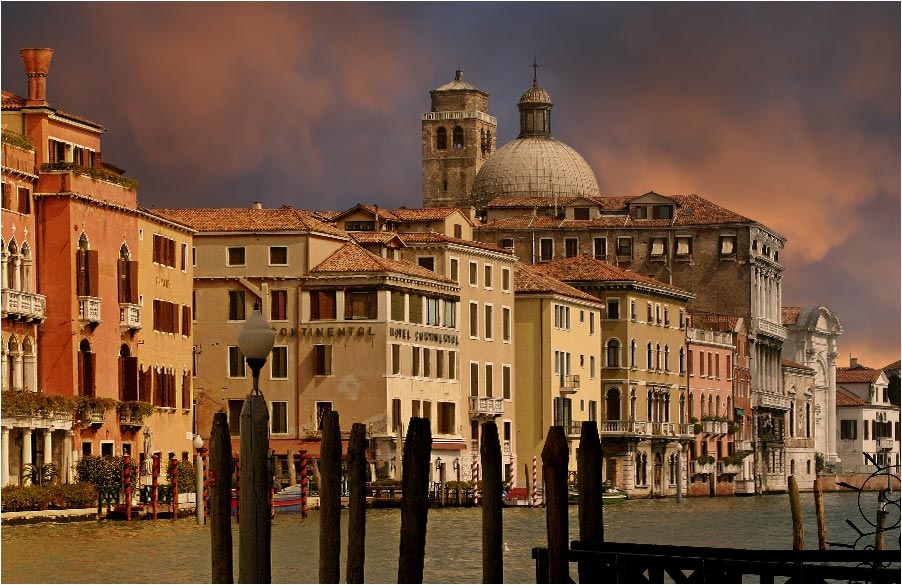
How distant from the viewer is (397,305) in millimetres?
65875

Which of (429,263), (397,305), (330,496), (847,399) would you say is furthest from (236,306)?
(847,399)

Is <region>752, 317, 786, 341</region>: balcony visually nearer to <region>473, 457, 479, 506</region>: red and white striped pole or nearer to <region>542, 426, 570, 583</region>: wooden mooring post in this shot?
<region>473, 457, 479, 506</region>: red and white striped pole

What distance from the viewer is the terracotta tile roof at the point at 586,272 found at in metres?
82.7

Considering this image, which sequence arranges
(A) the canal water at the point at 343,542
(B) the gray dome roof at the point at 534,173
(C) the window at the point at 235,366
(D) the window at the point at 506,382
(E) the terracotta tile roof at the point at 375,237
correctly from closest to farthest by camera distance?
(A) the canal water at the point at 343,542
(C) the window at the point at 235,366
(E) the terracotta tile roof at the point at 375,237
(D) the window at the point at 506,382
(B) the gray dome roof at the point at 534,173

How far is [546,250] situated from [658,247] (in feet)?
14.2

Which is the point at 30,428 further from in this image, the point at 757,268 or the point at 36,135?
the point at 757,268

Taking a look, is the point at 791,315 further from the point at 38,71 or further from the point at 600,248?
the point at 38,71

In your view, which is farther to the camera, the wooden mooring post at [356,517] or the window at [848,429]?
the window at [848,429]

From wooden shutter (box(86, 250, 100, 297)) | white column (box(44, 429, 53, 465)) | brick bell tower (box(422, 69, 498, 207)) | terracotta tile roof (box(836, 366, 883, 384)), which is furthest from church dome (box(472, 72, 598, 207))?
white column (box(44, 429, 53, 465))

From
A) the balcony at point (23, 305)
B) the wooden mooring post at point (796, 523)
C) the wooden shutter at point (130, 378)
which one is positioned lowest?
the wooden mooring post at point (796, 523)

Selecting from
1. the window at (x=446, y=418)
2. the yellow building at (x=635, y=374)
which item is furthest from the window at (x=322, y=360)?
the yellow building at (x=635, y=374)

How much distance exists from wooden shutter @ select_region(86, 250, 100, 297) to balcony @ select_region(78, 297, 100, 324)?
0.19 metres

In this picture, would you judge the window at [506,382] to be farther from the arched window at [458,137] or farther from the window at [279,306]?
the arched window at [458,137]

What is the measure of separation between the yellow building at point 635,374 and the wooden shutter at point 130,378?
1143 inches
